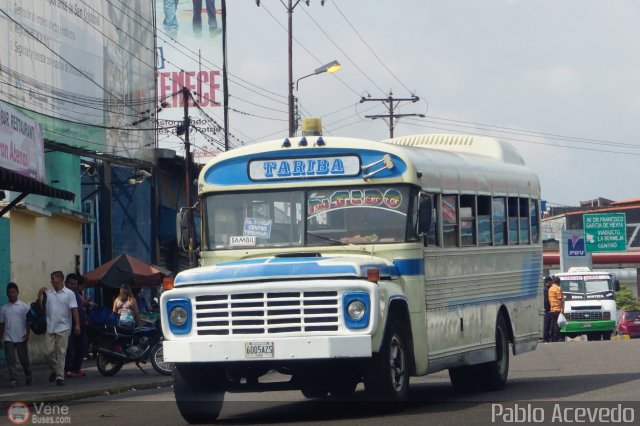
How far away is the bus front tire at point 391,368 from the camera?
12867 millimetres

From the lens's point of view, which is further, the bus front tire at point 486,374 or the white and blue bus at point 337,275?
the bus front tire at point 486,374

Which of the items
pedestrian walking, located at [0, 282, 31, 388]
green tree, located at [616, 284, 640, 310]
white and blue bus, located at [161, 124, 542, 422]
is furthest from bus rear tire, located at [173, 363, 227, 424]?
green tree, located at [616, 284, 640, 310]

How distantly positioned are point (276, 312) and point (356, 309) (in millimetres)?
779

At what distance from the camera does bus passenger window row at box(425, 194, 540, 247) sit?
49.7 ft

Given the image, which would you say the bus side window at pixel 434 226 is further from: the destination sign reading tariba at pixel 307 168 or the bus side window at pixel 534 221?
Result: the bus side window at pixel 534 221

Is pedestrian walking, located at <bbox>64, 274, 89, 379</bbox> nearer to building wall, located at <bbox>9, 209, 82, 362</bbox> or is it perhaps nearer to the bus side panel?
building wall, located at <bbox>9, 209, 82, 362</bbox>

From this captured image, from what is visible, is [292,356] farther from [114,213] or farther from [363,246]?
[114,213]

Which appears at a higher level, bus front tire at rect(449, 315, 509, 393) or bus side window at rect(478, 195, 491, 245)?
bus side window at rect(478, 195, 491, 245)

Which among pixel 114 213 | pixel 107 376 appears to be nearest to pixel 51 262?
pixel 107 376

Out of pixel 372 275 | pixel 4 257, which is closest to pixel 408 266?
pixel 372 275

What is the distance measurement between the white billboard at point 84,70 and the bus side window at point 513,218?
14.7m

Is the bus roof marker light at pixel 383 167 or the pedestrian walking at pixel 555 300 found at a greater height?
the bus roof marker light at pixel 383 167

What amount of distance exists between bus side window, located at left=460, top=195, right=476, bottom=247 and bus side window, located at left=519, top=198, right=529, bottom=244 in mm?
2217

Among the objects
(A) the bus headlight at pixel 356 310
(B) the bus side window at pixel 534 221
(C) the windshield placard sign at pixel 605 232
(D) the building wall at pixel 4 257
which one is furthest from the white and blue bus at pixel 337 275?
(C) the windshield placard sign at pixel 605 232
